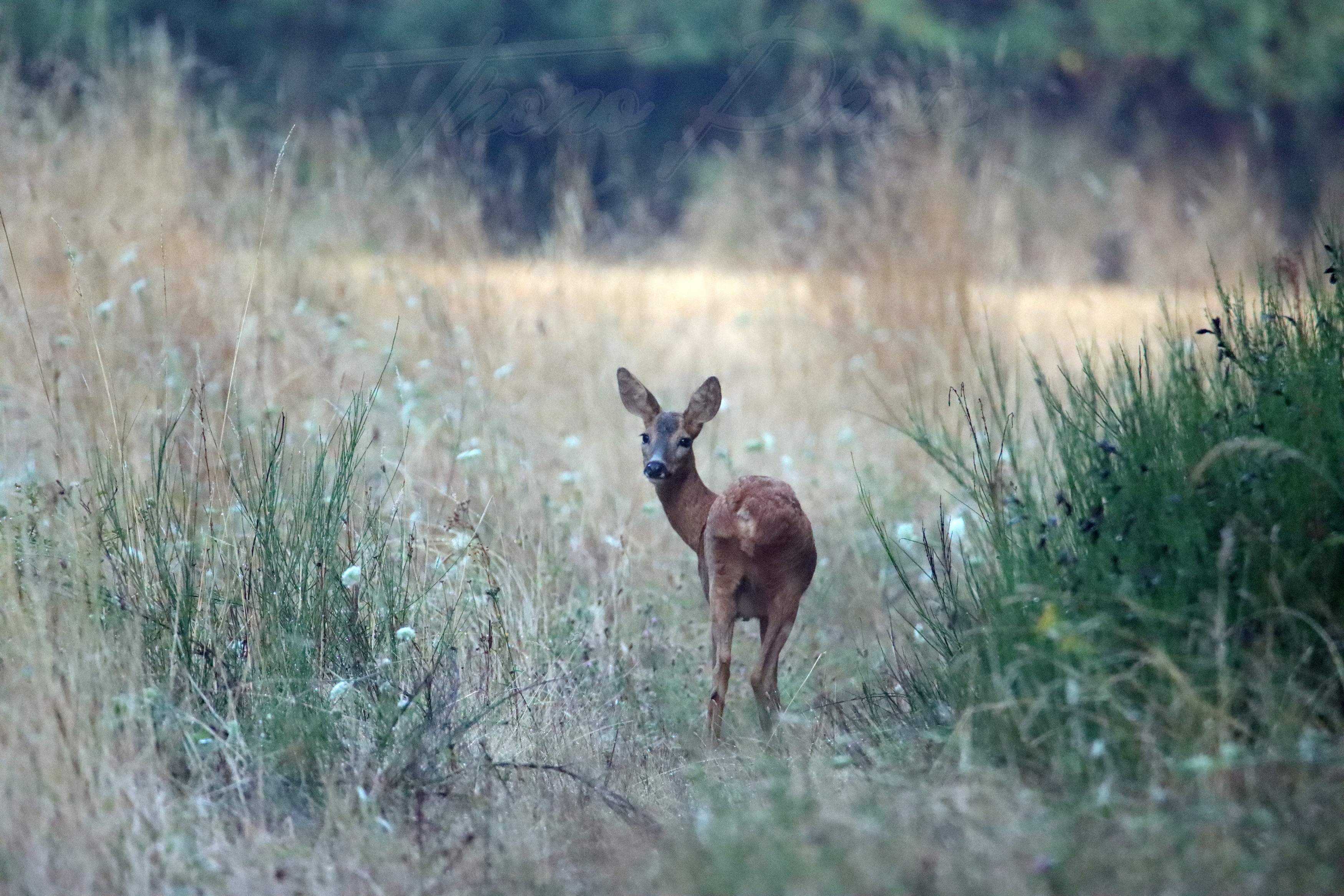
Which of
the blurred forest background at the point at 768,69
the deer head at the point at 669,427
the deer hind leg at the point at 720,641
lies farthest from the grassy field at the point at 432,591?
the blurred forest background at the point at 768,69

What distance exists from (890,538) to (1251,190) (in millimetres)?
8491

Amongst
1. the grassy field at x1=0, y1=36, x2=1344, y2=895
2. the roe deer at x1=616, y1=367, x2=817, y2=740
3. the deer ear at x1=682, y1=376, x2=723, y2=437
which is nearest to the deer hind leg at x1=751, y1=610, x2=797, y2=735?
the roe deer at x1=616, y1=367, x2=817, y2=740

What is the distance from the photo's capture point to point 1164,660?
293cm

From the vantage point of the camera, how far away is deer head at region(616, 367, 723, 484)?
4445 millimetres

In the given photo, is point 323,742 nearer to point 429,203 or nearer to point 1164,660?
point 1164,660

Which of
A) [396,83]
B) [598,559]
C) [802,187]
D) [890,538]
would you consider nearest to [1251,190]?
[802,187]

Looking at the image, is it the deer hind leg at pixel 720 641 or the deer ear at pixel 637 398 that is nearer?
the deer hind leg at pixel 720 641

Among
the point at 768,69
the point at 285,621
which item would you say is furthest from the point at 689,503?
the point at 768,69

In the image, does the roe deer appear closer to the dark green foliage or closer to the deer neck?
the deer neck

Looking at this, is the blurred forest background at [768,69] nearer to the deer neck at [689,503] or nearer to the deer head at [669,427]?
the deer head at [669,427]

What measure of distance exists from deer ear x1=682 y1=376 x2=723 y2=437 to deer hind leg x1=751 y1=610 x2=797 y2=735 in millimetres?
698

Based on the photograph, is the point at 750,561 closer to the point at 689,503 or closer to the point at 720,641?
the point at 720,641

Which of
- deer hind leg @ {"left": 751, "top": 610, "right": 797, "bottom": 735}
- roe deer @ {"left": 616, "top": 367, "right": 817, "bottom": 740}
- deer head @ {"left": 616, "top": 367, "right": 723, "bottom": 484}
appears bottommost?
deer hind leg @ {"left": 751, "top": 610, "right": 797, "bottom": 735}

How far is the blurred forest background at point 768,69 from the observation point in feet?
56.1
